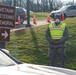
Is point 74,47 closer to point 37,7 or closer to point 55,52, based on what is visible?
point 55,52

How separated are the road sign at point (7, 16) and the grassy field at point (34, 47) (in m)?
3.19

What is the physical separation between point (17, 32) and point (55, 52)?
11.8 meters

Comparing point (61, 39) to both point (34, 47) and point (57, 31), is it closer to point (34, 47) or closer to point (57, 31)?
point (57, 31)

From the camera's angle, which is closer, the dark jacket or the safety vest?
the dark jacket

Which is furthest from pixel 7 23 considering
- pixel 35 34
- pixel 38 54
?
pixel 35 34

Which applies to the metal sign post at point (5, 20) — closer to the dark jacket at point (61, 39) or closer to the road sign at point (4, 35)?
the road sign at point (4, 35)

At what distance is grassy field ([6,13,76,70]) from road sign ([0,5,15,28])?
319cm

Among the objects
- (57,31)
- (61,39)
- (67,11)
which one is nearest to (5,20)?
(57,31)

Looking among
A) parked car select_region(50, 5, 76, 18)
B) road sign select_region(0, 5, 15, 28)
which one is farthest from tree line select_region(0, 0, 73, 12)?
road sign select_region(0, 5, 15, 28)

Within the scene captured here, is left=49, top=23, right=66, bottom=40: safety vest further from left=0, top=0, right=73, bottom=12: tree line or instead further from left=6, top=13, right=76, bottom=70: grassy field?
left=0, top=0, right=73, bottom=12: tree line

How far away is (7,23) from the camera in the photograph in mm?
11789

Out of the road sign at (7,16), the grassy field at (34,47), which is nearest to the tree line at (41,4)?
the grassy field at (34,47)

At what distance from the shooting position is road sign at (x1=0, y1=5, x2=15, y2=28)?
460 inches

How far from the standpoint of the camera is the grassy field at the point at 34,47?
50.1 ft
